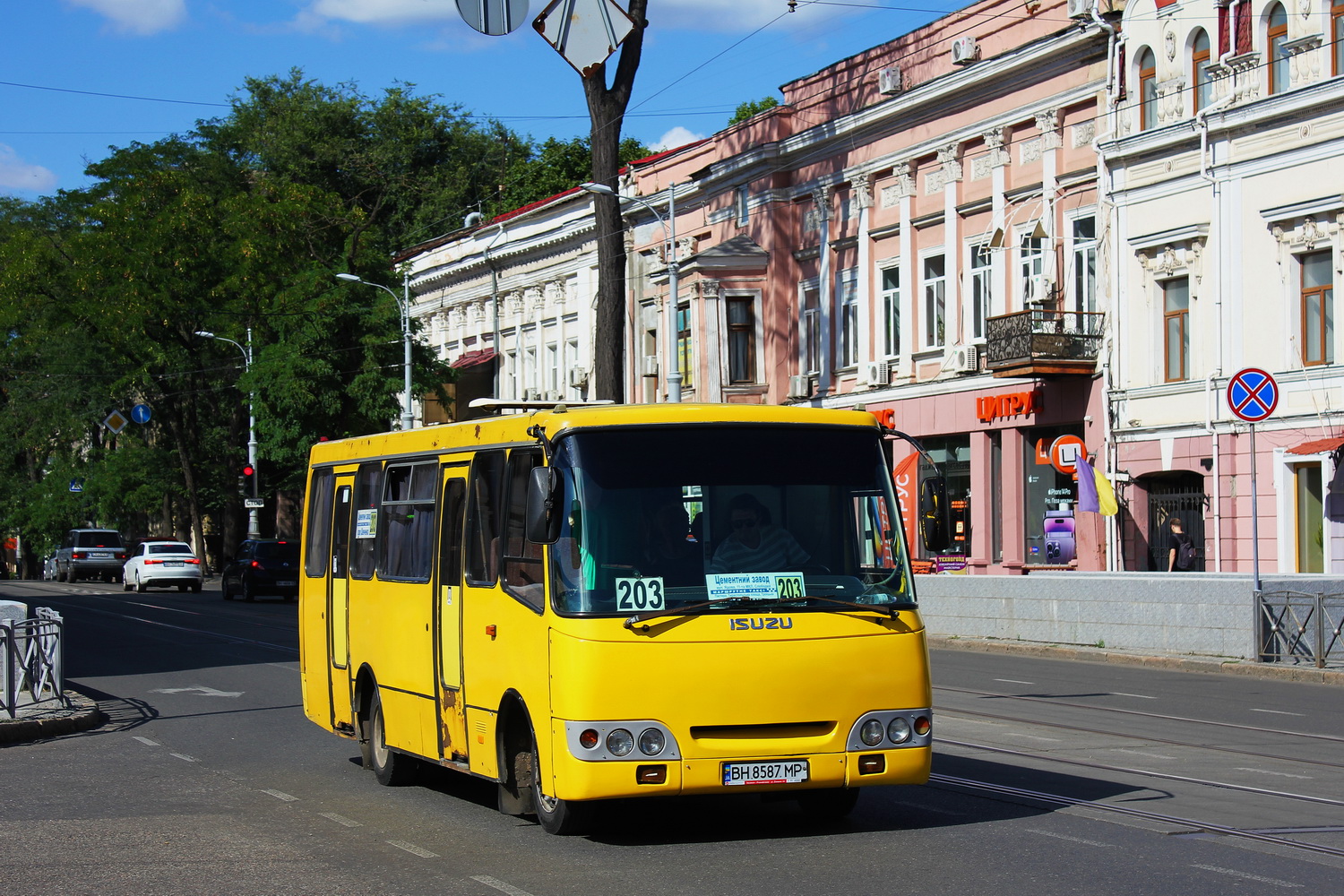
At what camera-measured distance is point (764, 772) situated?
Answer: 9.04 metres

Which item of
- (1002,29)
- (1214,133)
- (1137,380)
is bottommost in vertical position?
(1137,380)

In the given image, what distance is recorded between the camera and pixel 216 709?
17812 millimetres

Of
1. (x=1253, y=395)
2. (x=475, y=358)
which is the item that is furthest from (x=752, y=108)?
(x=1253, y=395)

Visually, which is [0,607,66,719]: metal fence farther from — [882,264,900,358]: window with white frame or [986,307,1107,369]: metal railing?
[882,264,900,358]: window with white frame

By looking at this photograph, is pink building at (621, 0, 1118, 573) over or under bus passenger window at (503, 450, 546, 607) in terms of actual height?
over

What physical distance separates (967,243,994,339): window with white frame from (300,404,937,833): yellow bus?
27909mm

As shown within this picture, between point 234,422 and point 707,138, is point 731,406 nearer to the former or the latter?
point 707,138

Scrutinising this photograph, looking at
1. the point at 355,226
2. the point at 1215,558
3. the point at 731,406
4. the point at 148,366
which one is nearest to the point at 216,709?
the point at 731,406

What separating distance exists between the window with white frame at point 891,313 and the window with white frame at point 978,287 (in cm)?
326

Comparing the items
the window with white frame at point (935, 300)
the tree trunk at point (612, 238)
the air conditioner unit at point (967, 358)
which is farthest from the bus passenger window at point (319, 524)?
the window with white frame at point (935, 300)

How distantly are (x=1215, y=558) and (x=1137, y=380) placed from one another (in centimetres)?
399

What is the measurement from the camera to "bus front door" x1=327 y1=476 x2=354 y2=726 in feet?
43.2

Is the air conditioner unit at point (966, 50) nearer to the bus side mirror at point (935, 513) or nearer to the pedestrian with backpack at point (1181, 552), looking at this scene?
the pedestrian with backpack at point (1181, 552)

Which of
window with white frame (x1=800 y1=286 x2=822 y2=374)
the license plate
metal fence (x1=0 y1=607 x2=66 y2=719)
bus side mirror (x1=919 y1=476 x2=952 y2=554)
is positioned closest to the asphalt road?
the license plate
